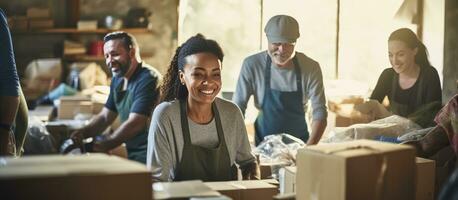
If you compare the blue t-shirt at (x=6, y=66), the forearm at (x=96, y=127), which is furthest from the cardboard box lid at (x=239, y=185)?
the forearm at (x=96, y=127)

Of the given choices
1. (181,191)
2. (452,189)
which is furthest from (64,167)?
(452,189)

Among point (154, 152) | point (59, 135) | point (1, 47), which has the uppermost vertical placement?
point (1, 47)

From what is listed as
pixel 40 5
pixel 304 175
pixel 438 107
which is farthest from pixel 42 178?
pixel 40 5

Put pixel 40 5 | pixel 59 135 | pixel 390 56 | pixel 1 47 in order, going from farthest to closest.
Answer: pixel 40 5 → pixel 59 135 → pixel 390 56 → pixel 1 47

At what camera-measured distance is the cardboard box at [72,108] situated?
6.05m

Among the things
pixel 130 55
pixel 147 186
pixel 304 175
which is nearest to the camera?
pixel 147 186

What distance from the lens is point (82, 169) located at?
1.51 meters

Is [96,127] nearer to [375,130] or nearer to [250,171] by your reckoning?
[250,171]

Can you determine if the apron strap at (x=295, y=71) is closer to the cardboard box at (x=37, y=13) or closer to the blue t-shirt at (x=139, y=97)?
the blue t-shirt at (x=139, y=97)

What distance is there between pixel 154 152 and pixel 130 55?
142cm

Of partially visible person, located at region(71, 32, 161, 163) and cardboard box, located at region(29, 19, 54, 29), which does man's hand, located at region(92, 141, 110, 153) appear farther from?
cardboard box, located at region(29, 19, 54, 29)

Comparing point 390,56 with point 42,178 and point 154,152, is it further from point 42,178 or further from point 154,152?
point 42,178

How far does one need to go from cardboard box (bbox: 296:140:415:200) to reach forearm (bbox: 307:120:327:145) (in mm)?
1719

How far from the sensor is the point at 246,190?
215cm
